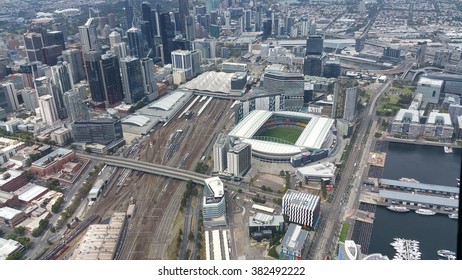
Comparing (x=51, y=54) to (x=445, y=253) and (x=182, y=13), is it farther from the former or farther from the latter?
(x=445, y=253)

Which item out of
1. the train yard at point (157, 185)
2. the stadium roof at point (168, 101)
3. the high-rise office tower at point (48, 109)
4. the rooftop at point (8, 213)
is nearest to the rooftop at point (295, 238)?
the train yard at point (157, 185)

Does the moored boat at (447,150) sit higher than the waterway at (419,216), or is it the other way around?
the moored boat at (447,150)

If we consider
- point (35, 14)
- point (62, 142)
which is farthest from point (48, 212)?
point (35, 14)

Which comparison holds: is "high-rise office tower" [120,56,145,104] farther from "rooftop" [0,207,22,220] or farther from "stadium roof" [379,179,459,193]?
"stadium roof" [379,179,459,193]

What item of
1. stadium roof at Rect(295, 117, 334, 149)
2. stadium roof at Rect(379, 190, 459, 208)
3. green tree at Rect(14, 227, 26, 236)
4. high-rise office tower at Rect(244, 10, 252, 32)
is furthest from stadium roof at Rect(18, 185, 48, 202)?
high-rise office tower at Rect(244, 10, 252, 32)

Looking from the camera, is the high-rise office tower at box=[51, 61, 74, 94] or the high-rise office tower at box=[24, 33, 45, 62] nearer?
the high-rise office tower at box=[51, 61, 74, 94]

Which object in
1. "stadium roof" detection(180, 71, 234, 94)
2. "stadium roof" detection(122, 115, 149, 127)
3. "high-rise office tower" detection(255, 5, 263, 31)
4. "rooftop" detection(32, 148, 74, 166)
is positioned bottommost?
"rooftop" detection(32, 148, 74, 166)

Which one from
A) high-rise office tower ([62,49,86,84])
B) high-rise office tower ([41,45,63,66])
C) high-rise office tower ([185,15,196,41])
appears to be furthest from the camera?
high-rise office tower ([185,15,196,41])

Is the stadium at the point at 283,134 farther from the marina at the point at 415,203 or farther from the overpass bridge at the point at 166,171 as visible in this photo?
the marina at the point at 415,203
